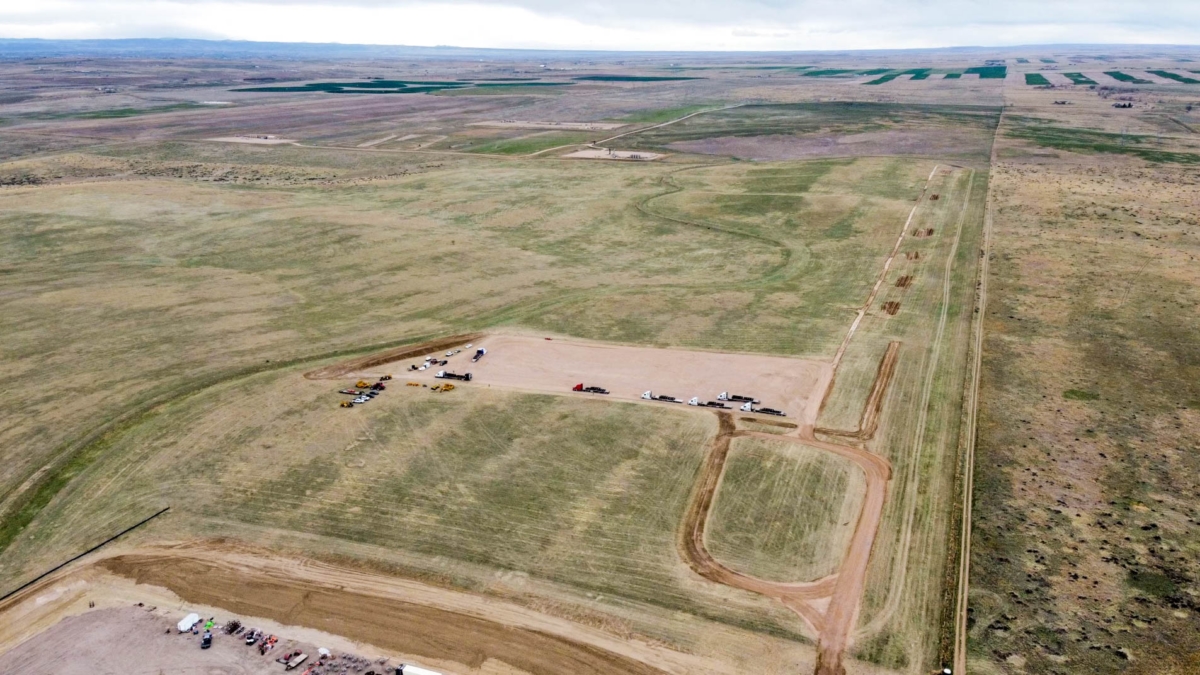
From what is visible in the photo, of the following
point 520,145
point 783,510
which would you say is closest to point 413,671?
point 783,510

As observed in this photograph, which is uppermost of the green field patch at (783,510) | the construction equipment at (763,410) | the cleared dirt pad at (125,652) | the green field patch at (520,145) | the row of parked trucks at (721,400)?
the green field patch at (520,145)

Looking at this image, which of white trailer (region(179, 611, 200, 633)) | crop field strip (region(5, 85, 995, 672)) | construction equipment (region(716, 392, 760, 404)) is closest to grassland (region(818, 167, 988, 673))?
crop field strip (region(5, 85, 995, 672))

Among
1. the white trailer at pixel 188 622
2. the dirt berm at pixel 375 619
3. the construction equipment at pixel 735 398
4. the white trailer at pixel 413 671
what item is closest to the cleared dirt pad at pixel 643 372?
the construction equipment at pixel 735 398

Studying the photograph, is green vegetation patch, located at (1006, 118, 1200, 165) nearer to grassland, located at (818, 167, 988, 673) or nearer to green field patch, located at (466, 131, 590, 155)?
grassland, located at (818, 167, 988, 673)

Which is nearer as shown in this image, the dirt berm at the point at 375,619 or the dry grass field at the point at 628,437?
the dirt berm at the point at 375,619

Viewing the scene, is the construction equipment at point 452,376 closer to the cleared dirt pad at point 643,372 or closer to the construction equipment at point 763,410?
the cleared dirt pad at point 643,372

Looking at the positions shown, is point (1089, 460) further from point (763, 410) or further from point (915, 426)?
point (763, 410)

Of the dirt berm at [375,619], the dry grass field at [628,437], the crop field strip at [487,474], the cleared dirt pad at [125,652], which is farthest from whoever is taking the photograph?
the crop field strip at [487,474]
